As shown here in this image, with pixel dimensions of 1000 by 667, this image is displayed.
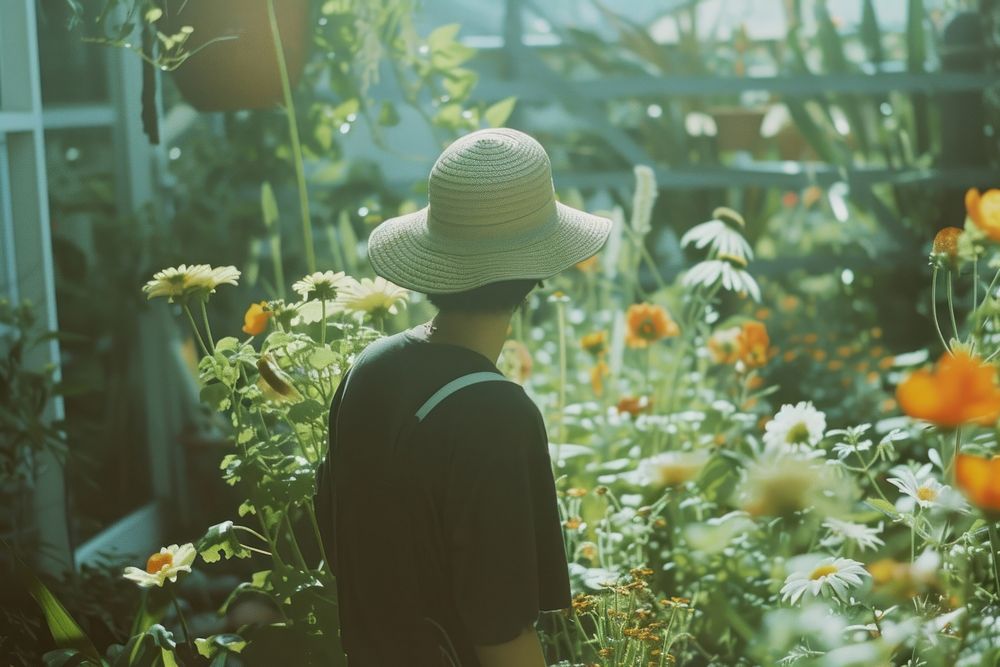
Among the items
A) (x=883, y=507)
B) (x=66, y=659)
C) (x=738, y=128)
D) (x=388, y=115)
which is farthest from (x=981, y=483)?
(x=738, y=128)

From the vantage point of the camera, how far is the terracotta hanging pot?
2188mm

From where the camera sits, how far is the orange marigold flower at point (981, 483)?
896mm

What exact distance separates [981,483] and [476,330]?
593 millimetres

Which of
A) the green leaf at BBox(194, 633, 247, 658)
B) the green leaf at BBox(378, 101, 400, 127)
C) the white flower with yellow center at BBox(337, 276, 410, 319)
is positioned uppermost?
the green leaf at BBox(378, 101, 400, 127)

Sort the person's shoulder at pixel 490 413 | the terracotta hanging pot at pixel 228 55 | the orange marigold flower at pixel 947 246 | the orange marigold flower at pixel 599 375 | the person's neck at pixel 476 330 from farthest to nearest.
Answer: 1. the orange marigold flower at pixel 599 375
2. the terracotta hanging pot at pixel 228 55
3. the orange marigold flower at pixel 947 246
4. the person's neck at pixel 476 330
5. the person's shoulder at pixel 490 413

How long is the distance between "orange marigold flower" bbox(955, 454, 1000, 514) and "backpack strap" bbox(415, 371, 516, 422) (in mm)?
501

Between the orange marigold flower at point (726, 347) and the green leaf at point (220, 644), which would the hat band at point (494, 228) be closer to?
the green leaf at point (220, 644)

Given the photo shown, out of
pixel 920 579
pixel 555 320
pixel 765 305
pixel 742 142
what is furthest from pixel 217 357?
pixel 742 142

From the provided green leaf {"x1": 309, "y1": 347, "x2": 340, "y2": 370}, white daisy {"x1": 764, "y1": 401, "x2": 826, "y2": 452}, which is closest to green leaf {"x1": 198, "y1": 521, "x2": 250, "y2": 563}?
green leaf {"x1": 309, "y1": 347, "x2": 340, "y2": 370}

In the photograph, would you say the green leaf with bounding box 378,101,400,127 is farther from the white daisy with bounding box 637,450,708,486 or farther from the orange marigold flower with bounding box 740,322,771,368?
the white daisy with bounding box 637,450,708,486

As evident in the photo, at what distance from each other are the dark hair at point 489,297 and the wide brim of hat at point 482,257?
17 millimetres

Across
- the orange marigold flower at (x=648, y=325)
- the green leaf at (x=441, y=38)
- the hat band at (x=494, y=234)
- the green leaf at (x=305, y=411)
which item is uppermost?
the green leaf at (x=441, y=38)

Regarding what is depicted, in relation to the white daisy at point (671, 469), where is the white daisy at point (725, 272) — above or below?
above

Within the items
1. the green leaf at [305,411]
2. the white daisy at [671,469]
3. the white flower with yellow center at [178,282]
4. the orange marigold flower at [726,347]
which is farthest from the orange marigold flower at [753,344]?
the white flower with yellow center at [178,282]
